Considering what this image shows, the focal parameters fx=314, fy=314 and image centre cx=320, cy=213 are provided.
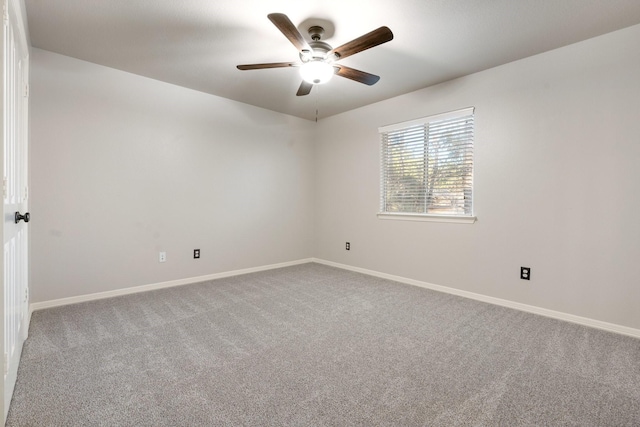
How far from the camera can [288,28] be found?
6.41 ft

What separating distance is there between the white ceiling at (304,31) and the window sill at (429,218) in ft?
4.96

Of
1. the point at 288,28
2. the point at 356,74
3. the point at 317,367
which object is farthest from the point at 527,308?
the point at 288,28

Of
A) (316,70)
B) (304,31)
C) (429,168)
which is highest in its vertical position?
(304,31)

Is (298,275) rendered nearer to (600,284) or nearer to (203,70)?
(203,70)

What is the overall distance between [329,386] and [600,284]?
2.43 meters

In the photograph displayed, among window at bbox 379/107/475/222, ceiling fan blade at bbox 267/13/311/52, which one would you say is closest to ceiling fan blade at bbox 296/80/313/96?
ceiling fan blade at bbox 267/13/311/52

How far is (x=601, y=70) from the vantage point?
8.36 ft

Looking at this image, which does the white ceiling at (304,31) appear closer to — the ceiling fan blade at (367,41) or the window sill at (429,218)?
the ceiling fan blade at (367,41)

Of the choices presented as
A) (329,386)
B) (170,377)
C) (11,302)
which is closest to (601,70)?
(329,386)

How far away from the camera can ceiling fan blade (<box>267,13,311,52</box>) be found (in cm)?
183

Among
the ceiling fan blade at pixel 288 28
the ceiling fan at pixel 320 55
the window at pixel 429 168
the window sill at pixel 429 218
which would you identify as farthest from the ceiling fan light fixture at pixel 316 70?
the window sill at pixel 429 218

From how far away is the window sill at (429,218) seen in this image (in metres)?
3.35

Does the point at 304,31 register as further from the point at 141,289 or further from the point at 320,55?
the point at 141,289

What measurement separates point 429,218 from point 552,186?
4.02 feet
